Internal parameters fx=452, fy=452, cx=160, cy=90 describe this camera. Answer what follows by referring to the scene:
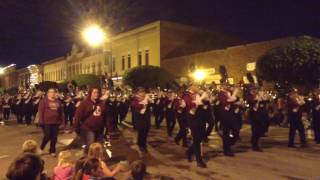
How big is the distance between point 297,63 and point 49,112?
17.2 m

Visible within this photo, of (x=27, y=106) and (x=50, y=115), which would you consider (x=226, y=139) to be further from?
(x=27, y=106)

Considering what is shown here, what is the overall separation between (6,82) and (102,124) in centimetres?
12521

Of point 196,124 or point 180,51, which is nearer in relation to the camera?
point 196,124

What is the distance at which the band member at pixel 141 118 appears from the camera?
11750mm

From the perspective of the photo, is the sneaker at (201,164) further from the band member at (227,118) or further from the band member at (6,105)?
the band member at (6,105)

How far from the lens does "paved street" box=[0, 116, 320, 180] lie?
9.06 metres

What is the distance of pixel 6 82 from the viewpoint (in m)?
127

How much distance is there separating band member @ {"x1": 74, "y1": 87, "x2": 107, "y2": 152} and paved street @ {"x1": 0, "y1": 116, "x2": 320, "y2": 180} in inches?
41.7

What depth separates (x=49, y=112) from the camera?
1122cm

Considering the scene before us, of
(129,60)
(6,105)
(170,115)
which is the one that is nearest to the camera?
(170,115)

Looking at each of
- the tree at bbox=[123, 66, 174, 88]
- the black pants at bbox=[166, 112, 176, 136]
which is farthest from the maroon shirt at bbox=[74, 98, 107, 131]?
the tree at bbox=[123, 66, 174, 88]

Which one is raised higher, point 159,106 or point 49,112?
point 159,106

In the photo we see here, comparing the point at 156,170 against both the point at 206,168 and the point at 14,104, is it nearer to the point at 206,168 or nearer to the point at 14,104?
the point at 206,168

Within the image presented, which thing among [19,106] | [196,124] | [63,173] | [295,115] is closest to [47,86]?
[19,106]
